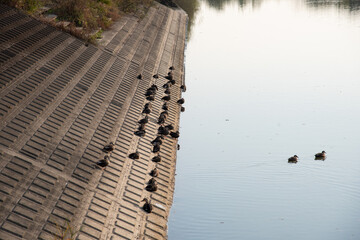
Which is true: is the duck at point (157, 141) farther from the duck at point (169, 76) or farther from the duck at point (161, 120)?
the duck at point (169, 76)

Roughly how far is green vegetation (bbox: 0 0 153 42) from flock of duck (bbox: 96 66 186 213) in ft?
14.9

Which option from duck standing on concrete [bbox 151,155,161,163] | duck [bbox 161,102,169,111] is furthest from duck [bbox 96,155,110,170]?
duck [bbox 161,102,169,111]

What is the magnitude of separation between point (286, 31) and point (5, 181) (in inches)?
1246

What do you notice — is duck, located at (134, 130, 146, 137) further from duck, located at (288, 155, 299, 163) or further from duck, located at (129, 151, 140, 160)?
duck, located at (288, 155, 299, 163)

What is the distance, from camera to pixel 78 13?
25.1 metres

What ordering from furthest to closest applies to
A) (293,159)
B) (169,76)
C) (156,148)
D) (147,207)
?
1. (169,76)
2. (293,159)
3. (156,148)
4. (147,207)

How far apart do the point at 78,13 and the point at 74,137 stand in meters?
12.7

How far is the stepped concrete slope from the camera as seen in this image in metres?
10.7

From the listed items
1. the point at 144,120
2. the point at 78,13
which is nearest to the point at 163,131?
the point at 144,120

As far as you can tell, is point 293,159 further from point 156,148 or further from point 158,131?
point 156,148

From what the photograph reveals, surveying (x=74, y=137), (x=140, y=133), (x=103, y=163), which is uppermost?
(x=74, y=137)

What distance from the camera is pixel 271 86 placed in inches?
991

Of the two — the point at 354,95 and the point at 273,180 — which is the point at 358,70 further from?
the point at 273,180

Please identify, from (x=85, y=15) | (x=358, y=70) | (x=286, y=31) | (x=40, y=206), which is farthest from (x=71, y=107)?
(x=286, y=31)
